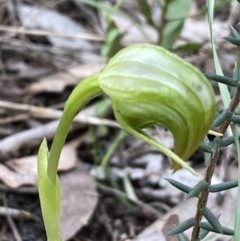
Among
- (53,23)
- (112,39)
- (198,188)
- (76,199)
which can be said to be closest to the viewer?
(198,188)

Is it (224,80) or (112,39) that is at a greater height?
(224,80)

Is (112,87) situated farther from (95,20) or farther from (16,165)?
(95,20)

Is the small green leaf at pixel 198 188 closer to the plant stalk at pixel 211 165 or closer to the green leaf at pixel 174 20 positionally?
the plant stalk at pixel 211 165

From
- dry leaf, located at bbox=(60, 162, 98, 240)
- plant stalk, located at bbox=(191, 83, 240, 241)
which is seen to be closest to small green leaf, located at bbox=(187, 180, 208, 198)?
plant stalk, located at bbox=(191, 83, 240, 241)

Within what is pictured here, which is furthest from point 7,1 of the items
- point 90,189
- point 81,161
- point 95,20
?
point 90,189

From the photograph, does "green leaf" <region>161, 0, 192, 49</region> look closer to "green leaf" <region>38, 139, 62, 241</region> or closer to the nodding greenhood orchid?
"green leaf" <region>38, 139, 62, 241</region>

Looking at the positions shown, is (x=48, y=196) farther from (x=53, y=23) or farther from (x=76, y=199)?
(x=53, y=23)

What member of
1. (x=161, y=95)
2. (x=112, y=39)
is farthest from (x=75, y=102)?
(x=112, y=39)

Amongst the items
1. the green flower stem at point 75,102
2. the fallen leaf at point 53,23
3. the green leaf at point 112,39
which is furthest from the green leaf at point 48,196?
the fallen leaf at point 53,23
